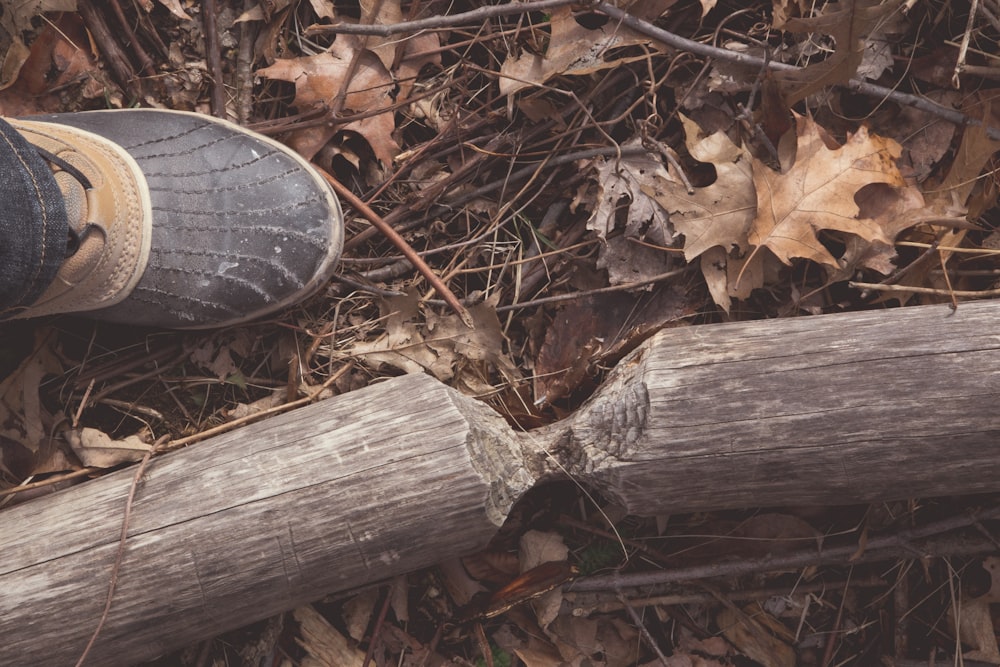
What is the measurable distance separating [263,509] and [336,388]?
435mm

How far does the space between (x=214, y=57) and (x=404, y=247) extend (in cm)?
→ 76

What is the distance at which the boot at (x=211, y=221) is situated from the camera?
1.91 metres

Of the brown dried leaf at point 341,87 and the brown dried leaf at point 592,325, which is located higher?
the brown dried leaf at point 341,87

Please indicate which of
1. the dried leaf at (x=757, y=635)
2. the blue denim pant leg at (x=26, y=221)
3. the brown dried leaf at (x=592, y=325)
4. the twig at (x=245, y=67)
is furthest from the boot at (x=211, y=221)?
the dried leaf at (x=757, y=635)

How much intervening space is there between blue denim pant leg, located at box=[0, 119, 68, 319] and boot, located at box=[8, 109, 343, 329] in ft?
0.71

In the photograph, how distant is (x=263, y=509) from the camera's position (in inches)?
64.9

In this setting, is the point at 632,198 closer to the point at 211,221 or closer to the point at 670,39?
the point at 670,39

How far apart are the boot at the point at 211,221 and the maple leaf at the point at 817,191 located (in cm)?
111

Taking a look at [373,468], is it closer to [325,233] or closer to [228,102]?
[325,233]

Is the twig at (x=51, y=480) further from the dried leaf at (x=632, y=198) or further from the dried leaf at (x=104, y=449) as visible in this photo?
the dried leaf at (x=632, y=198)

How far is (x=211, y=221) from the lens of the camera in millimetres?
1941

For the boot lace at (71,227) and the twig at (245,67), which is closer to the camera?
the boot lace at (71,227)

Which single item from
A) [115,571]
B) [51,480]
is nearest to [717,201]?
[115,571]

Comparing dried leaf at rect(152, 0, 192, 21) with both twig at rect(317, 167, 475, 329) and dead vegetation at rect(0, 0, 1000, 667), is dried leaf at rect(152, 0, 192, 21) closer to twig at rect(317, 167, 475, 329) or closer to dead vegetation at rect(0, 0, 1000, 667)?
dead vegetation at rect(0, 0, 1000, 667)
